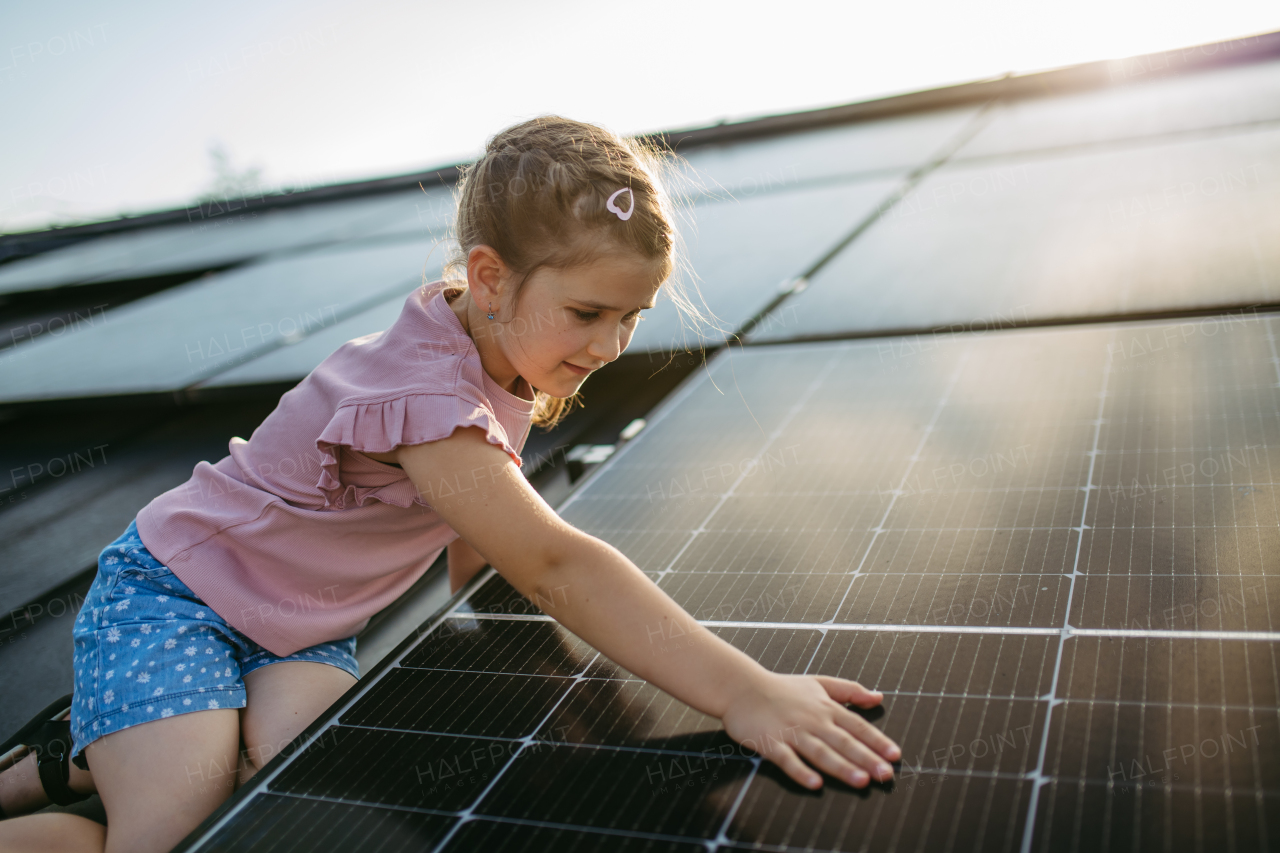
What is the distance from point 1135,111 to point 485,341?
6.47 meters

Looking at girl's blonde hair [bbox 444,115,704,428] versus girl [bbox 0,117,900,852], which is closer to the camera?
girl [bbox 0,117,900,852]

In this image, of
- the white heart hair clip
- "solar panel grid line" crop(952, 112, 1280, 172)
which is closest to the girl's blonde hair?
the white heart hair clip

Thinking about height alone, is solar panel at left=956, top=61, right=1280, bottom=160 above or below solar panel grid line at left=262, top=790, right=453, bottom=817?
above

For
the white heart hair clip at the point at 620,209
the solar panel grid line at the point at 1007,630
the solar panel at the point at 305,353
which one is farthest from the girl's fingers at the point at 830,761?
the solar panel at the point at 305,353

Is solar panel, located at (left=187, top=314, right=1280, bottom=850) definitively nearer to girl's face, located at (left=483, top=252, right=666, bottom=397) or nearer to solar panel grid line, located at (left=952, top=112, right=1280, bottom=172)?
girl's face, located at (left=483, top=252, right=666, bottom=397)

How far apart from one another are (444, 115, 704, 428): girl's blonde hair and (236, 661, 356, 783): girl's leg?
107cm

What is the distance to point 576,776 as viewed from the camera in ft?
5.37

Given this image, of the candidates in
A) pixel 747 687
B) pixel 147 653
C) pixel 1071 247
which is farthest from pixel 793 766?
pixel 1071 247

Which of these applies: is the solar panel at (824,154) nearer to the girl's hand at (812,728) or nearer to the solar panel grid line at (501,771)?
the solar panel grid line at (501,771)

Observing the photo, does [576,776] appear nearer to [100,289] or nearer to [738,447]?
[738,447]

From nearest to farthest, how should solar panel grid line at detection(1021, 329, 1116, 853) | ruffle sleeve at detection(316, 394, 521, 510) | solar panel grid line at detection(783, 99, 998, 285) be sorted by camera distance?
solar panel grid line at detection(1021, 329, 1116, 853), ruffle sleeve at detection(316, 394, 521, 510), solar panel grid line at detection(783, 99, 998, 285)

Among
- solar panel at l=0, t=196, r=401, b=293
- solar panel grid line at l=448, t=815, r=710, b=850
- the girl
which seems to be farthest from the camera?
solar panel at l=0, t=196, r=401, b=293

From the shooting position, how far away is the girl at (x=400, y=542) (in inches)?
70.5

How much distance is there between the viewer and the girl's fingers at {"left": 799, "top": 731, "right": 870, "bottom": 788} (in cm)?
147
